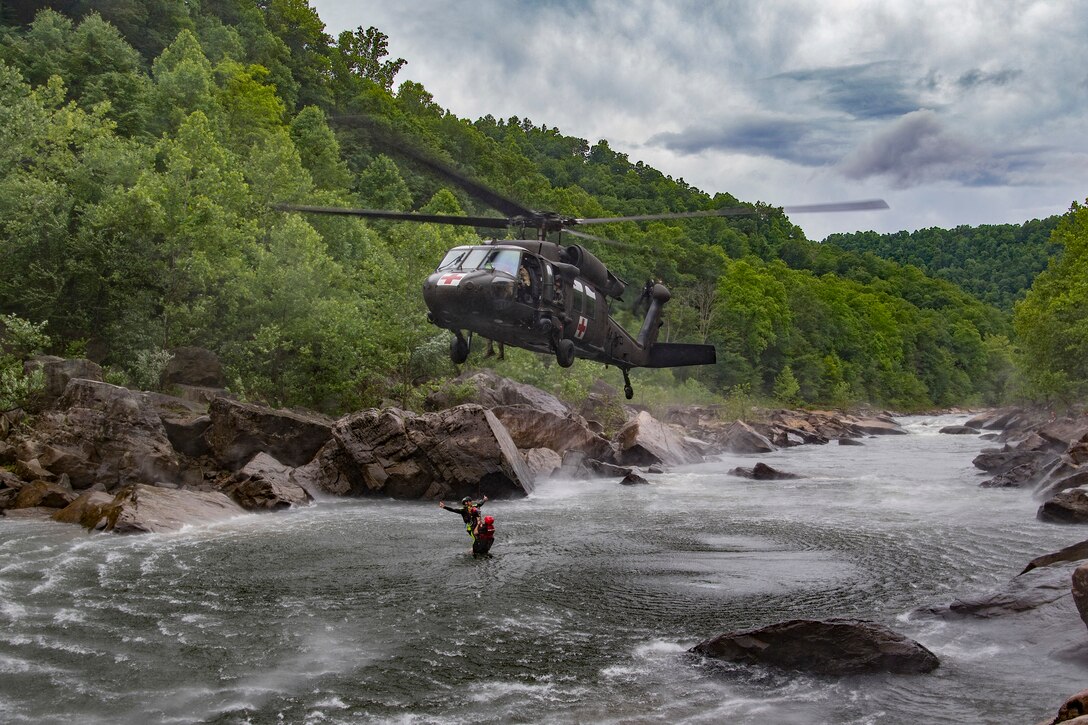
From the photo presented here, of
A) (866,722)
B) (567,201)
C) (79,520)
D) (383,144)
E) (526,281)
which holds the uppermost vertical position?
(567,201)

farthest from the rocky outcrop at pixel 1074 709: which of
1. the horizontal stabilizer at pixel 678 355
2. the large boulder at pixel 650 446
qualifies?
the large boulder at pixel 650 446

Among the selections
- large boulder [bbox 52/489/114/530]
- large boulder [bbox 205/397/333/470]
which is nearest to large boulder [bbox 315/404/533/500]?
large boulder [bbox 205/397/333/470]

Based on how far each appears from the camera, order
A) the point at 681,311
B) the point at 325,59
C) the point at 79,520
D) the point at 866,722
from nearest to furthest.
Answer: the point at 866,722 < the point at 79,520 < the point at 681,311 < the point at 325,59

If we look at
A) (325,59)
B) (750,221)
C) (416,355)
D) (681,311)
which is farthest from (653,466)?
(750,221)

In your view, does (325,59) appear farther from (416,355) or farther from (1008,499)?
(1008,499)

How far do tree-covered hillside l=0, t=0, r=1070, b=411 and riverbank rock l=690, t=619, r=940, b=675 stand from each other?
6015mm

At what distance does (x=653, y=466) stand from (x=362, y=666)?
27836 mm

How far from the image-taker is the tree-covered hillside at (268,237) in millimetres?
33750

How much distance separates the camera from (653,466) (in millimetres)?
39125

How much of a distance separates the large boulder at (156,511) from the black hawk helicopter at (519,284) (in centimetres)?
929

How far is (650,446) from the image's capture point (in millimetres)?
41656

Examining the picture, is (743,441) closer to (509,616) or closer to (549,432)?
(549,432)

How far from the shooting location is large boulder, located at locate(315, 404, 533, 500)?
93.0ft

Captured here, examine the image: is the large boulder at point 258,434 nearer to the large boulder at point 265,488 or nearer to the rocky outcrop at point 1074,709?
the large boulder at point 265,488
